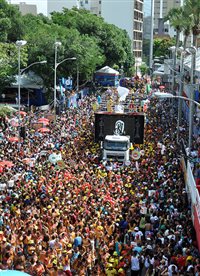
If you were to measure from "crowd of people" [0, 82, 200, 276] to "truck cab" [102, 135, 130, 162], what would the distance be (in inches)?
24.6

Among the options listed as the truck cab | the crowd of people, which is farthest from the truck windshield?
the crowd of people

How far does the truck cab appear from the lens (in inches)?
1209

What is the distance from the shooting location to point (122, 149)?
3092cm

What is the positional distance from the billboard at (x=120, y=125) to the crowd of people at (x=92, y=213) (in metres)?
1.08

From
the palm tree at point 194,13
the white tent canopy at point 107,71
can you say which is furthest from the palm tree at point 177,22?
the white tent canopy at point 107,71

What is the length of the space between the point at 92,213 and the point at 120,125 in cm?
1502

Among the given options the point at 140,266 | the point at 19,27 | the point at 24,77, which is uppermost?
the point at 19,27

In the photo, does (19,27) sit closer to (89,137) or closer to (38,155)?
(89,137)

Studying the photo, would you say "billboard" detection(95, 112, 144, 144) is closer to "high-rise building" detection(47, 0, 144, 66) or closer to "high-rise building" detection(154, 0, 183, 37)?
"high-rise building" detection(47, 0, 144, 66)

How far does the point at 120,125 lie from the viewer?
3388cm

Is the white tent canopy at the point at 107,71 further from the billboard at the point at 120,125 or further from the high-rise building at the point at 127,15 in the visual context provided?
the high-rise building at the point at 127,15

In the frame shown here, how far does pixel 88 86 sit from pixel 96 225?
2197 inches

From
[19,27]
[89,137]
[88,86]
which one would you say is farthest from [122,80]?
[89,137]

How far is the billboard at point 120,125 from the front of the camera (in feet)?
111
